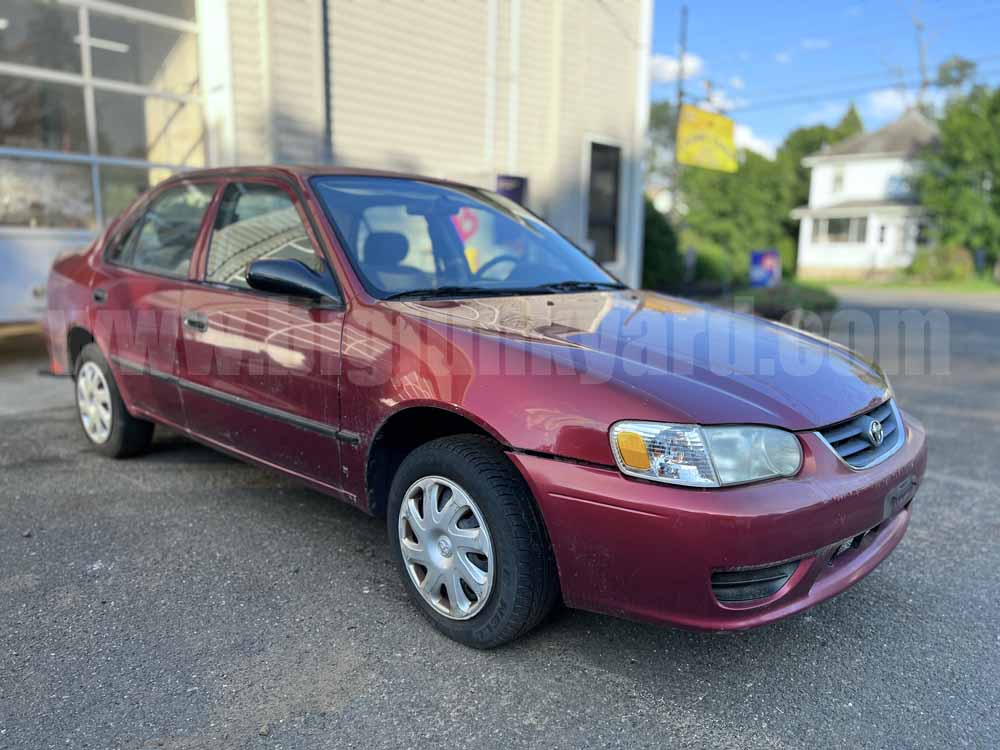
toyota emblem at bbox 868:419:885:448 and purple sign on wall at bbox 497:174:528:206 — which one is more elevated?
purple sign on wall at bbox 497:174:528:206

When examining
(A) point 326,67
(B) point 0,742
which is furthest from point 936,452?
(A) point 326,67

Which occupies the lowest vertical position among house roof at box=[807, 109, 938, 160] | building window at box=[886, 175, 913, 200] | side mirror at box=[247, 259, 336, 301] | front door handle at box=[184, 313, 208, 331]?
front door handle at box=[184, 313, 208, 331]

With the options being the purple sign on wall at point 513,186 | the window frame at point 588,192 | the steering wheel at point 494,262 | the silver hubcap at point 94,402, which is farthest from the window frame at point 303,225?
the window frame at point 588,192

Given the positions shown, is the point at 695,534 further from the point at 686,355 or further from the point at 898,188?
the point at 898,188

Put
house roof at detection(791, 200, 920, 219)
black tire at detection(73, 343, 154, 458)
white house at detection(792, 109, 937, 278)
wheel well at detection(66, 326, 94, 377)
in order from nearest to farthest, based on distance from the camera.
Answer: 1. black tire at detection(73, 343, 154, 458)
2. wheel well at detection(66, 326, 94, 377)
3. house roof at detection(791, 200, 920, 219)
4. white house at detection(792, 109, 937, 278)

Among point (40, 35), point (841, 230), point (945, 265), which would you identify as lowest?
point (945, 265)

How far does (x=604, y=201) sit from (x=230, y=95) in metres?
6.51

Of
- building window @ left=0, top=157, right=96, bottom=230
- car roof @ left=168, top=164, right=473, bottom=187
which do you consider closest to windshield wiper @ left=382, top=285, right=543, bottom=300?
car roof @ left=168, top=164, right=473, bottom=187

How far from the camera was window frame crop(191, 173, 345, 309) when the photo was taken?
2.91m

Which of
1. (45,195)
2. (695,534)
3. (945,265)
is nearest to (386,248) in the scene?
(695,534)

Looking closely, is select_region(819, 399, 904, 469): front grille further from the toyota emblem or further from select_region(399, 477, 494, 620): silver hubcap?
select_region(399, 477, 494, 620): silver hubcap

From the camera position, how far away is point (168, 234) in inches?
157

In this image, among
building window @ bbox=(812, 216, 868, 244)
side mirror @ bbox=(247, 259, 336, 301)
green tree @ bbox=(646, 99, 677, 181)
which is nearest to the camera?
side mirror @ bbox=(247, 259, 336, 301)

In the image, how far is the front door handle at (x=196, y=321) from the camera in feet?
11.1
